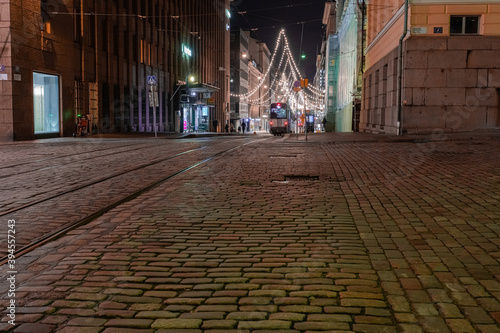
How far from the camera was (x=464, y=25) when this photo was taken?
24422 mm

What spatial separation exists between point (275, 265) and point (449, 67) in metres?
22.0

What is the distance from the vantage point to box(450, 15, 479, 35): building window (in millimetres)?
24375

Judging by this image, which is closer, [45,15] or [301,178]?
[301,178]

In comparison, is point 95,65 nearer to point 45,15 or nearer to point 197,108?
point 45,15

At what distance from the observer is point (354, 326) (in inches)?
129

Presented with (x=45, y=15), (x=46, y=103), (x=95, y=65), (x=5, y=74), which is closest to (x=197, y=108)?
(x=95, y=65)

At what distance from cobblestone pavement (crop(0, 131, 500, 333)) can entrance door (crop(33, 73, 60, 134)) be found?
21.1 m

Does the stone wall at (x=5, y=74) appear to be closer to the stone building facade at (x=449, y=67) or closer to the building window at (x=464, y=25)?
the stone building facade at (x=449, y=67)

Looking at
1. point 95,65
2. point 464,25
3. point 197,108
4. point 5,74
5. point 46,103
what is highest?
point 464,25

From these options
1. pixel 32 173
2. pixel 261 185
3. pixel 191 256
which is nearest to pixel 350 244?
pixel 191 256

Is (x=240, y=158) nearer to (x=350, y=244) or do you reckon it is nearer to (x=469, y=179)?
(x=469, y=179)

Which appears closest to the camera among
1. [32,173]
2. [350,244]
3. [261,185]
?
[350,244]

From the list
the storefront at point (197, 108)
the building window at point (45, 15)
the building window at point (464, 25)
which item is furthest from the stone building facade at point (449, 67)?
the storefront at point (197, 108)

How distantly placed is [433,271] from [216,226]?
8.55ft
